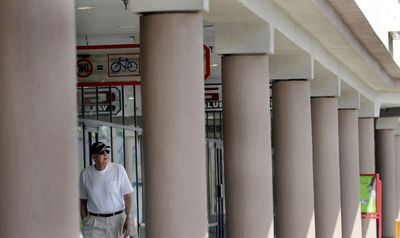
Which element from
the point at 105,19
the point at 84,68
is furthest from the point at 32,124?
the point at 105,19

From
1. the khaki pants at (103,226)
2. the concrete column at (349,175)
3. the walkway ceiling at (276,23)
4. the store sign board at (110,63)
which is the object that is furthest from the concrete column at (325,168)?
the khaki pants at (103,226)

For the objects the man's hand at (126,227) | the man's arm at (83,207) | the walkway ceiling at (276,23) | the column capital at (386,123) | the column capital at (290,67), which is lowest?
the man's hand at (126,227)

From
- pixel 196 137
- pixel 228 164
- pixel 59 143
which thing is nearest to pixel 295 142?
pixel 228 164

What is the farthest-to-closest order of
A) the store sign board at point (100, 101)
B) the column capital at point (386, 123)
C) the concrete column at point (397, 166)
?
the concrete column at point (397, 166) → the column capital at point (386, 123) → the store sign board at point (100, 101)

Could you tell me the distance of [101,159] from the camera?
1585 cm

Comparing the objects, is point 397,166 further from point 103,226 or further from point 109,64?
point 103,226

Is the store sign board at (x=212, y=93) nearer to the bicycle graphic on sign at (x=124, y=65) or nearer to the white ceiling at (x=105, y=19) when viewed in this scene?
the white ceiling at (x=105, y=19)

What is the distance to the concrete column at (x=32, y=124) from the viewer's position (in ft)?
29.2

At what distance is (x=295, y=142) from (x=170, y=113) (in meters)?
9.08

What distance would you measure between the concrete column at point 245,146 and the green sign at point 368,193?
54.9 ft

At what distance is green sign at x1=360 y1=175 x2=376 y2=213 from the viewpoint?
34.6 meters

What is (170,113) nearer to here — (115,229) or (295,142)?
(115,229)

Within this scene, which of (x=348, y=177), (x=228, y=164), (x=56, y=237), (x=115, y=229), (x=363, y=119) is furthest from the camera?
(x=363, y=119)

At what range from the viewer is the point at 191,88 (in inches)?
533
